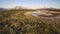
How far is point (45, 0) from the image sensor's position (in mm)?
2125

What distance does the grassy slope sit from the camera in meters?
2.04

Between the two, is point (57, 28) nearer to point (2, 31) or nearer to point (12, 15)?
point (12, 15)

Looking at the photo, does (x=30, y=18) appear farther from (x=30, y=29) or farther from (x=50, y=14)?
(x=50, y=14)

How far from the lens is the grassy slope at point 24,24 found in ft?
6.70

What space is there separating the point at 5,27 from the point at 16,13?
32 cm

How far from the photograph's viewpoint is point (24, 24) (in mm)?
2086

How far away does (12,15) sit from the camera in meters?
2.14

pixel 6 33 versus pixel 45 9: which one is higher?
pixel 45 9

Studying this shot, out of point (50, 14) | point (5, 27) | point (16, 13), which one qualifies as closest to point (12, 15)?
point (16, 13)

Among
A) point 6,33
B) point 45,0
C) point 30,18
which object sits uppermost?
point 45,0

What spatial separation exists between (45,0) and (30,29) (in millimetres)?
589

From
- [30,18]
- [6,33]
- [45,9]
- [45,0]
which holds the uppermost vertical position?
[45,0]

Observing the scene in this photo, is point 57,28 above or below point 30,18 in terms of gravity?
below

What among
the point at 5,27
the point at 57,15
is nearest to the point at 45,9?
the point at 57,15
